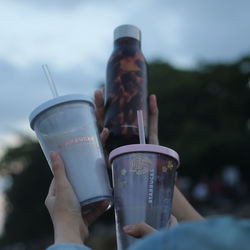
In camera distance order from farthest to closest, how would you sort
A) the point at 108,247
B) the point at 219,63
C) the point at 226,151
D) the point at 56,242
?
the point at 219,63 < the point at 226,151 < the point at 108,247 < the point at 56,242

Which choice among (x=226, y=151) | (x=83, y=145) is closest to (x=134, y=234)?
(x=83, y=145)

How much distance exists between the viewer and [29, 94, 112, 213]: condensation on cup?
5.82ft

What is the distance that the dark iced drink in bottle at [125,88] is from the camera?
81.9 inches

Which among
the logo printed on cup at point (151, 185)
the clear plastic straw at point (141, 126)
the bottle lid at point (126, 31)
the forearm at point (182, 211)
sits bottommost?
the forearm at point (182, 211)

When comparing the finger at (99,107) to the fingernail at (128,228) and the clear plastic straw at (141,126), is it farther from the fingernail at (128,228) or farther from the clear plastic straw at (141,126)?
the fingernail at (128,228)

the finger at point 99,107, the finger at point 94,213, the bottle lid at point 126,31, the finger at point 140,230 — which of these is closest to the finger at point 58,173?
the finger at point 94,213

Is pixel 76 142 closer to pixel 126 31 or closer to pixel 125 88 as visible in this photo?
pixel 125 88

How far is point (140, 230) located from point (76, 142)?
1.26ft

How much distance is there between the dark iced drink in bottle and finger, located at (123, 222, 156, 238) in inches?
19.5

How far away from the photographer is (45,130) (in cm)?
186

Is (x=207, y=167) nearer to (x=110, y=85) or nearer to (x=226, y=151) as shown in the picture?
(x=226, y=151)

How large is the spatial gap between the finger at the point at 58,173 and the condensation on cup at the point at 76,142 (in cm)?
3

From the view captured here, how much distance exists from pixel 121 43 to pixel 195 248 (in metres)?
1.30

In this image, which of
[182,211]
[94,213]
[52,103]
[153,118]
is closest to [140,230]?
[94,213]
